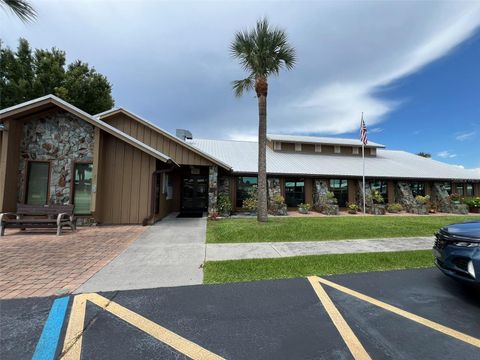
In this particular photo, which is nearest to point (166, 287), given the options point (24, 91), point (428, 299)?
point (428, 299)

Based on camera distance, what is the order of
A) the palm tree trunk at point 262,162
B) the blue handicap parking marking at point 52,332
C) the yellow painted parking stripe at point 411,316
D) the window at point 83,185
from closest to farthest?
the blue handicap parking marking at point 52,332, the yellow painted parking stripe at point 411,316, the window at point 83,185, the palm tree trunk at point 262,162

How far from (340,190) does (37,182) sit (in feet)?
59.8

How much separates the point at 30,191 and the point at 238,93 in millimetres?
10370

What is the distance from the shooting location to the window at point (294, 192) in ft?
58.4

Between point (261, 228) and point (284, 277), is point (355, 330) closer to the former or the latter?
point (284, 277)

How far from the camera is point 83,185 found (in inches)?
417

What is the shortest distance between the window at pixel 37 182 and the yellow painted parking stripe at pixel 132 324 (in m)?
8.85

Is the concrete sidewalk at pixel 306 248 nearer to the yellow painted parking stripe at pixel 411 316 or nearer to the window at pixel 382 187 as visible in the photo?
the yellow painted parking stripe at pixel 411 316

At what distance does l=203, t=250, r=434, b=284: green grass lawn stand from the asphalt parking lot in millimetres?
501

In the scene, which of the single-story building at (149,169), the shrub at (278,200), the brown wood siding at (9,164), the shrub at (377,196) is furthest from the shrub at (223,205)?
the shrub at (377,196)

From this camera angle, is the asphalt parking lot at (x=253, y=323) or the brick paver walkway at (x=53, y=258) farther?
the brick paver walkway at (x=53, y=258)

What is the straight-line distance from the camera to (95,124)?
33.8ft

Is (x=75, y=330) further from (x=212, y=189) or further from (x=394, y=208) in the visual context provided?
(x=394, y=208)

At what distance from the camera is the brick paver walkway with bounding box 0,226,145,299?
4.30 meters
